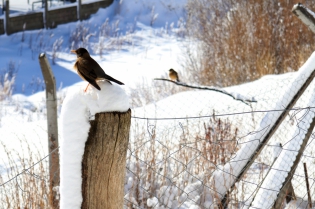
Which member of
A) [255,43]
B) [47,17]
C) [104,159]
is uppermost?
[47,17]

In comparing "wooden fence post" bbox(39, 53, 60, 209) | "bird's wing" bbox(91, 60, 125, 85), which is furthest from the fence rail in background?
"bird's wing" bbox(91, 60, 125, 85)

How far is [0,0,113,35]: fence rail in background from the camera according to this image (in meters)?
16.8

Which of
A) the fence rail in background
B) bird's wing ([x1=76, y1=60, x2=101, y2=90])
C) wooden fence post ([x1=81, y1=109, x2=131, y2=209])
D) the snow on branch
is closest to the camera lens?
wooden fence post ([x1=81, y1=109, x2=131, y2=209])

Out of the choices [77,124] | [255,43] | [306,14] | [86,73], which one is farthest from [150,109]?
[255,43]

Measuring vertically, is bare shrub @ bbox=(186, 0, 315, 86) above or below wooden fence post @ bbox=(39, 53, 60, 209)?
above

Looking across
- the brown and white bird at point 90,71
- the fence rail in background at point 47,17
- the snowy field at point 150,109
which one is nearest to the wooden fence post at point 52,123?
the snowy field at point 150,109

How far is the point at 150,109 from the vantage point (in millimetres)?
6340

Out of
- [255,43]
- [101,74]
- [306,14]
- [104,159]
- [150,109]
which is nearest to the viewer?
[104,159]

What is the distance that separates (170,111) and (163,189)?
274 cm

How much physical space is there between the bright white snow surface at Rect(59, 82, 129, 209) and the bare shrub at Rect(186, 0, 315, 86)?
8.46 meters

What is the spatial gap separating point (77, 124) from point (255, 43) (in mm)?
9074

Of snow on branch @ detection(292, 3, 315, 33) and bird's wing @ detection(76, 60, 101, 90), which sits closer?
bird's wing @ detection(76, 60, 101, 90)

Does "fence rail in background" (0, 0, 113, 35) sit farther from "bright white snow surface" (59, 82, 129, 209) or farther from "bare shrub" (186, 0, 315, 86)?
"bright white snow surface" (59, 82, 129, 209)

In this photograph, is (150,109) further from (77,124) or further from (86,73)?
(77,124)
